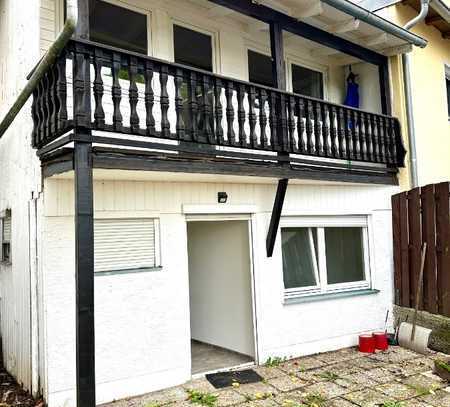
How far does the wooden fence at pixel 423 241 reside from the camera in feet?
22.7

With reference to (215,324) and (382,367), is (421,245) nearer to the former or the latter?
(382,367)

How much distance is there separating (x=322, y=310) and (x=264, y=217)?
189 centimetres

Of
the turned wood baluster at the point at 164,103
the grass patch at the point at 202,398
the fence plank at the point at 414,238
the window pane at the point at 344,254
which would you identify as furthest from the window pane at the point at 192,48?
the grass patch at the point at 202,398

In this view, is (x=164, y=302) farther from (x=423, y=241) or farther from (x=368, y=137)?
(x=423, y=241)

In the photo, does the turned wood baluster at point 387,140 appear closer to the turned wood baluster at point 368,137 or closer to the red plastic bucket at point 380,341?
the turned wood baluster at point 368,137

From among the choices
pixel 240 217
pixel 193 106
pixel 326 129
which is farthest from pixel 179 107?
pixel 326 129

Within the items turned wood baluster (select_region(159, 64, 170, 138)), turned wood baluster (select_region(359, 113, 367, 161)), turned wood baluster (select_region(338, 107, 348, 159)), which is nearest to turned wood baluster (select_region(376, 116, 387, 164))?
turned wood baluster (select_region(359, 113, 367, 161))

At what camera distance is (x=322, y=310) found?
7.07 m

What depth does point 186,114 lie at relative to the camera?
18.7 ft

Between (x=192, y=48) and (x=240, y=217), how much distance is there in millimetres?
2764

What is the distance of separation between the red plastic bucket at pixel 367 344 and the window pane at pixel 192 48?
5.07 m

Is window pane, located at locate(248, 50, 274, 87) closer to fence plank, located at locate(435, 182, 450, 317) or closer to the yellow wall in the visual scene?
the yellow wall

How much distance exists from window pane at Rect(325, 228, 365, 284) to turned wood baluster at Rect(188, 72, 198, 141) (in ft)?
11.9

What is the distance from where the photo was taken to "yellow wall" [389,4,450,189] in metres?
8.19
